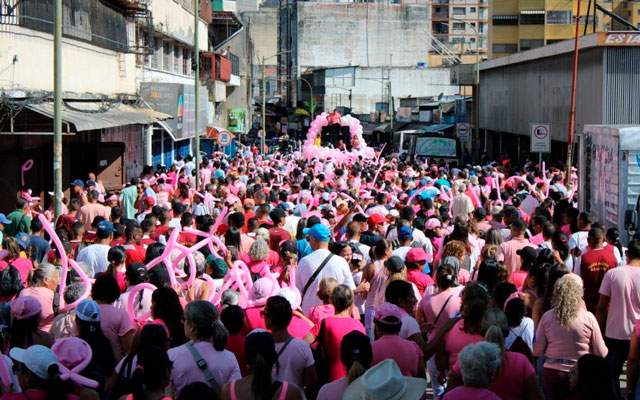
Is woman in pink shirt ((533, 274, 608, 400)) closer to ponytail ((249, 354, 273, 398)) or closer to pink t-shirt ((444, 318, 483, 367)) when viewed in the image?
pink t-shirt ((444, 318, 483, 367))

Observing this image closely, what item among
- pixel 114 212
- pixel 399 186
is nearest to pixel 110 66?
pixel 399 186

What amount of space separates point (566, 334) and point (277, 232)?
5.13 m

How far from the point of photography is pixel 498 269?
857 cm

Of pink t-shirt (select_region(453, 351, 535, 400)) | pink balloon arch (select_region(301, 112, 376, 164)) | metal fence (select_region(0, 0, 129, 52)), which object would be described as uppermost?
metal fence (select_region(0, 0, 129, 52))

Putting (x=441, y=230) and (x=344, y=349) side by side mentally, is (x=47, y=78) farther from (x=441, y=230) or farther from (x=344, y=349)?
(x=344, y=349)

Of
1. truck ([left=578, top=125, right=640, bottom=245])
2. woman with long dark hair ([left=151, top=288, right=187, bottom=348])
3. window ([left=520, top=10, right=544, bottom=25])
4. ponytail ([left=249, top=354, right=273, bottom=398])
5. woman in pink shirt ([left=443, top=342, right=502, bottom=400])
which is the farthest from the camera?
window ([left=520, top=10, right=544, bottom=25])

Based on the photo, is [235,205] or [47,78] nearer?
[235,205]

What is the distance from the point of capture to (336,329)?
274 inches

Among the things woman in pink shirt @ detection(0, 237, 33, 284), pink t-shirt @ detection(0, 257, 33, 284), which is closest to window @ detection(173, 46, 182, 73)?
woman in pink shirt @ detection(0, 237, 33, 284)

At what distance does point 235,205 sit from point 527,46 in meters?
56.3

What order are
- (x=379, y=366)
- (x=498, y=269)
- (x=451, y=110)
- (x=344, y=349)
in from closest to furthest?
(x=379, y=366)
(x=344, y=349)
(x=498, y=269)
(x=451, y=110)

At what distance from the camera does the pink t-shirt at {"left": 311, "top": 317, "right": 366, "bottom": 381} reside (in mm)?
6871

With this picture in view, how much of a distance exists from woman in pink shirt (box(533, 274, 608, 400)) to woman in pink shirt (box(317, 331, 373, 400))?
5.80 feet

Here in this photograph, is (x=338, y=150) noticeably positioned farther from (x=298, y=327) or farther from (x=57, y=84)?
(x=298, y=327)
